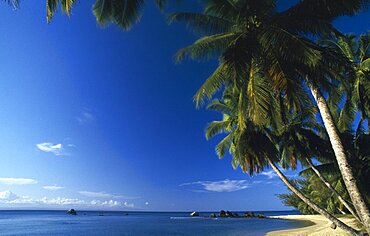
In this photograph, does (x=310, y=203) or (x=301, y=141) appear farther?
(x=301, y=141)

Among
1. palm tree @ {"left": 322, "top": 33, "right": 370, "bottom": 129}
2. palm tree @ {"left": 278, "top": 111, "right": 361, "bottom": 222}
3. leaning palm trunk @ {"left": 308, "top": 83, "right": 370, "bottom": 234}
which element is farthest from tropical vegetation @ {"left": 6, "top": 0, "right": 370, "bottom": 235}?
palm tree @ {"left": 322, "top": 33, "right": 370, "bottom": 129}

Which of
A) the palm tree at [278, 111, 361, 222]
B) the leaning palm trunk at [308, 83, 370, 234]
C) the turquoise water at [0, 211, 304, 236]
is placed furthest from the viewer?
the turquoise water at [0, 211, 304, 236]

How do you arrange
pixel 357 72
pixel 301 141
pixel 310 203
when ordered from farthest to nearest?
pixel 301 141
pixel 357 72
pixel 310 203

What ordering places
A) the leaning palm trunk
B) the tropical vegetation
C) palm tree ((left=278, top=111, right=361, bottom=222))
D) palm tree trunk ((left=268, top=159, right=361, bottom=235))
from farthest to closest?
palm tree ((left=278, top=111, right=361, bottom=222)), palm tree trunk ((left=268, top=159, right=361, bottom=235)), the tropical vegetation, the leaning palm trunk

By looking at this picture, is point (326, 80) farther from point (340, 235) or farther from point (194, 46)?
point (340, 235)

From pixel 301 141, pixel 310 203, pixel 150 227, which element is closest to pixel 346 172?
pixel 310 203

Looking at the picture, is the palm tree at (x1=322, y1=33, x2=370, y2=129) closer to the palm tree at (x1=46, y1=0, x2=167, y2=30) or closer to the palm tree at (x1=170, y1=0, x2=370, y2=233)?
the palm tree at (x1=170, y1=0, x2=370, y2=233)

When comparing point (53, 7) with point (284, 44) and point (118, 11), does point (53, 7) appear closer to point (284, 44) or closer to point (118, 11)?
point (118, 11)

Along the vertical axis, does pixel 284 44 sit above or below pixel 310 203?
above

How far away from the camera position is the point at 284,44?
8.24 m

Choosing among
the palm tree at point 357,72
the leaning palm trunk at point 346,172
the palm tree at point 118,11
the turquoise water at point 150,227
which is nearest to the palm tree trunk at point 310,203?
the leaning palm trunk at point 346,172

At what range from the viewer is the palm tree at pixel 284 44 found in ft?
27.2

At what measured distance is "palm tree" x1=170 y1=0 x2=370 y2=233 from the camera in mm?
8295

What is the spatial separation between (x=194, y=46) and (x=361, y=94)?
33.1 ft
